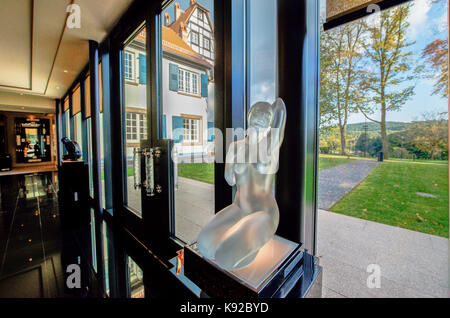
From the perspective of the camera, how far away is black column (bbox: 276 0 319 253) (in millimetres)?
978

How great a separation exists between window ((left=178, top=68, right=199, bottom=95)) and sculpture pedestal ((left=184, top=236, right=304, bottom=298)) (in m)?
1.51

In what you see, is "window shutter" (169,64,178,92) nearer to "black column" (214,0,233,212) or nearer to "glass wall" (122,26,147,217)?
"glass wall" (122,26,147,217)

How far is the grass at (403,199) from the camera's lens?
750 millimetres

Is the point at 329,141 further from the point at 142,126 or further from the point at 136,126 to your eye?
the point at 136,126

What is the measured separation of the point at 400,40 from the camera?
0.84 meters

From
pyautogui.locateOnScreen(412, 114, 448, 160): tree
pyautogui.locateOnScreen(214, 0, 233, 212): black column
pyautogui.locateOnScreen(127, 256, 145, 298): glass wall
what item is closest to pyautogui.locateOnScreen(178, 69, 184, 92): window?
pyautogui.locateOnScreen(214, 0, 233, 212): black column

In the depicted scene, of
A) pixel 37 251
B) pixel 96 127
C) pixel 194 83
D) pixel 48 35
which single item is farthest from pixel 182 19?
pixel 37 251

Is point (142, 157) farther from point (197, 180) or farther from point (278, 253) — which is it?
point (278, 253)

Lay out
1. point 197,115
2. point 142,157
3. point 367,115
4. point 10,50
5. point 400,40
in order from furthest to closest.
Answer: point 10,50 < point 142,157 < point 197,115 < point 367,115 < point 400,40

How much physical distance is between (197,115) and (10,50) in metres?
4.76

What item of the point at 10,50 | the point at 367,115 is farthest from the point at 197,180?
the point at 10,50

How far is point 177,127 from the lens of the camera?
2096 mm

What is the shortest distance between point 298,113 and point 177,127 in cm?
145

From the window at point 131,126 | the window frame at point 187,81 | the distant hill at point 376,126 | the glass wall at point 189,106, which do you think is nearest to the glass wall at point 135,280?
the glass wall at point 189,106
